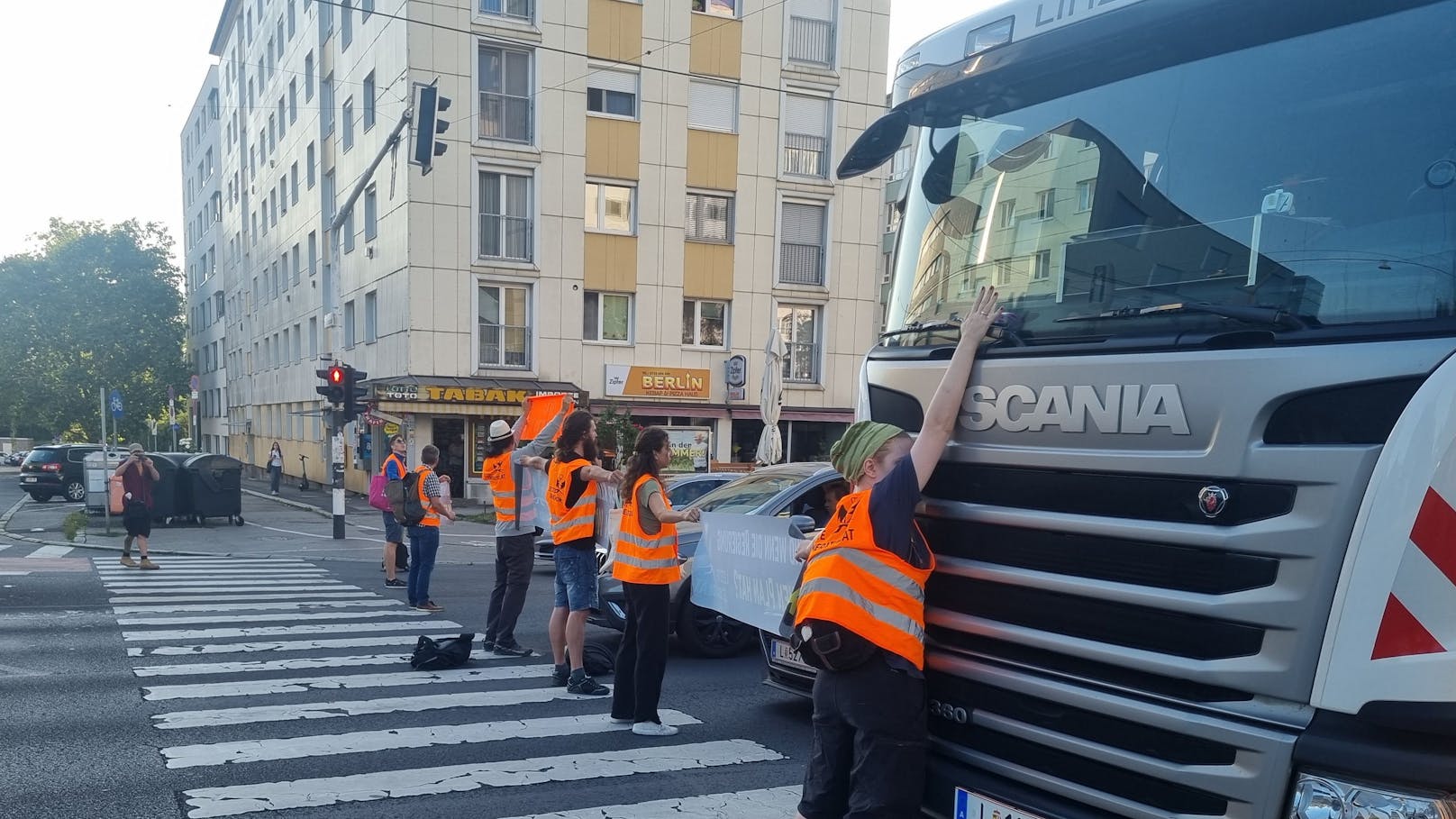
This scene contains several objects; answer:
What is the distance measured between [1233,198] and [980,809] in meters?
2.02

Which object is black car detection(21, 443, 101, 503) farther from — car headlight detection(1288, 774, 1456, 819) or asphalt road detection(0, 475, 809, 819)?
car headlight detection(1288, 774, 1456, 819)

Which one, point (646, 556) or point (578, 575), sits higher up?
point (646, 556)

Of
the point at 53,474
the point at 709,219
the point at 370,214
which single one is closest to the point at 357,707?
the point at 709,219

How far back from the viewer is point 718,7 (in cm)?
2675

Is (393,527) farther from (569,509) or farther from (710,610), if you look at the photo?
(569,509)

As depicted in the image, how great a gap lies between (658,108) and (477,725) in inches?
878

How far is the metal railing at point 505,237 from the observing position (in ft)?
82.5

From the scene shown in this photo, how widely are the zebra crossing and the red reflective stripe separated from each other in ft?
10.9

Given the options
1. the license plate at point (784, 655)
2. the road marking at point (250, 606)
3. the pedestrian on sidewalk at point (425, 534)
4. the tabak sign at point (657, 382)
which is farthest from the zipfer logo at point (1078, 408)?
the tabak sign at point (657, 382)

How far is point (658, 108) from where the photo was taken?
26109 mm

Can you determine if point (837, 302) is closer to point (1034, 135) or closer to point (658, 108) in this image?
point (658, 108)

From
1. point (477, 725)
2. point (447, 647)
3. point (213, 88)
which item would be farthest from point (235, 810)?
point (213, 88)

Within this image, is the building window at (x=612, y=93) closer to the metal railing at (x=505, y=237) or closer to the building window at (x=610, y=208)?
the building window at (x=610, y=208)

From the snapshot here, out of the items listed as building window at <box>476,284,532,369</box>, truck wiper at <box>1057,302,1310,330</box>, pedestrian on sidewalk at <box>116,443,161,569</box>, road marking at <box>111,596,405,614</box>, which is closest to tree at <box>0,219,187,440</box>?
building window at <box>476,284,532,369</box>
